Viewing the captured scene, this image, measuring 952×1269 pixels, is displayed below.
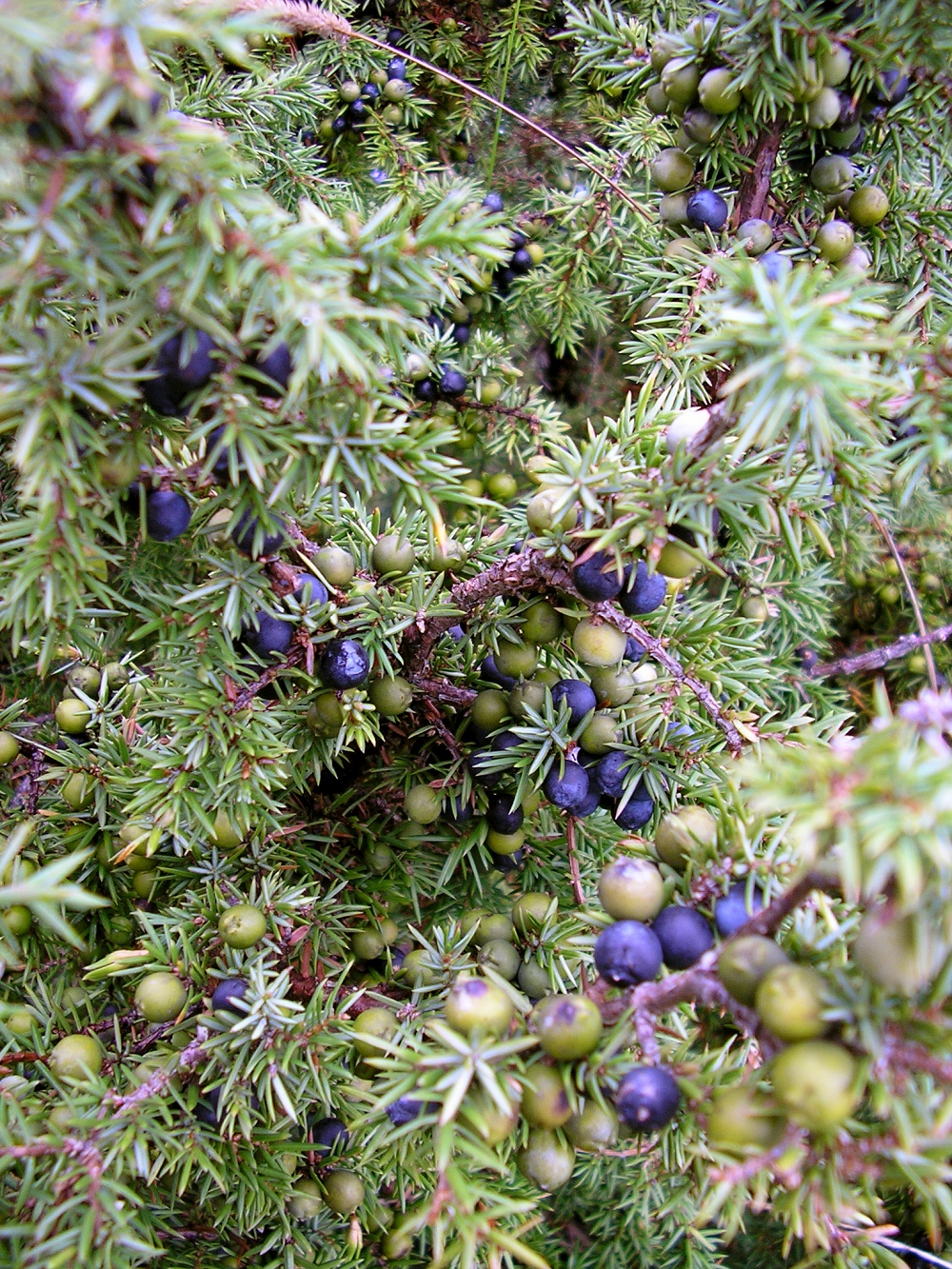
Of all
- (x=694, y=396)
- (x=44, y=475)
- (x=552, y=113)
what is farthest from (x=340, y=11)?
(x=44, y=475)

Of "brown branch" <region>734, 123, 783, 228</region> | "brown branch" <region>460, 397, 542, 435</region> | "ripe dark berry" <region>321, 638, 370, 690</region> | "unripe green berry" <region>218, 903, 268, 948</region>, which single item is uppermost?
"brown branch" <region>734, 123, 783, 228</region>

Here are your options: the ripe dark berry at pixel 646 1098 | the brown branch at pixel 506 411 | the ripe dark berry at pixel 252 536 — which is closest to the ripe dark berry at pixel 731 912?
the ripe dark berry at pixel 646 1098

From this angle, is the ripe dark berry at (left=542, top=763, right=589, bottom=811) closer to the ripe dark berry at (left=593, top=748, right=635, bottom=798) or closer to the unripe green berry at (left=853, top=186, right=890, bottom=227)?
the ripe dark berry at (left=593, top=748, right=635, bottom=798)

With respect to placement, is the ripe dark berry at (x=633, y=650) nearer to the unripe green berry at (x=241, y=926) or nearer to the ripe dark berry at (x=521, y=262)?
the unripe green berry at (x=241, y=926)

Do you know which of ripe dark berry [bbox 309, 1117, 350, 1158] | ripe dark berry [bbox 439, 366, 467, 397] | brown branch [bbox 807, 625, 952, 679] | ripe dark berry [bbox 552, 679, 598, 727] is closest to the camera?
ripe dark berry [bbox 552, 679, 598, 727]

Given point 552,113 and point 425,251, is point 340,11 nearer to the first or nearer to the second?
point 552,113

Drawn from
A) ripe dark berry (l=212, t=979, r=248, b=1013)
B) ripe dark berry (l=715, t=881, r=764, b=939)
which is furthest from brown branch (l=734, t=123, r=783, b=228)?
ripe dark berry (l=212, t=979, r=248, b=1013)

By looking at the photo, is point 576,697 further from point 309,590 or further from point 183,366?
point 183,366
